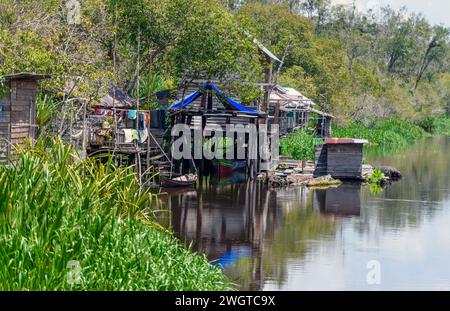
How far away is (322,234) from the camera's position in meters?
22.3

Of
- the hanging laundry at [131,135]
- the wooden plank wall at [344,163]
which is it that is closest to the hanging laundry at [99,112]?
the hanging laundry at [131,135]

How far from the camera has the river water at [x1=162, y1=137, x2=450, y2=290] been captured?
56.5 ft

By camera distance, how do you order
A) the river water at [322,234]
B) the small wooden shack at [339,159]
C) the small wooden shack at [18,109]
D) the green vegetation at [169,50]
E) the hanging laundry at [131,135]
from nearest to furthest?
the river water at [322,234], the small wooden shack at [18,109], the green vegetation at [169,50], the hanging laundry at [131,135], the small wooden shack at [339,159]

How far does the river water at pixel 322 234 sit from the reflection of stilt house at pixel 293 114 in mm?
10514

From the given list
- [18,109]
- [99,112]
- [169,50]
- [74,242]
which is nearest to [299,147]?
[169,50]

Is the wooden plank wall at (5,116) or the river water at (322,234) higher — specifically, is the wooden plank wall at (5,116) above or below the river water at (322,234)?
above

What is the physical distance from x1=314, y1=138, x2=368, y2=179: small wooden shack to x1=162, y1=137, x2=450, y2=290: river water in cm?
93

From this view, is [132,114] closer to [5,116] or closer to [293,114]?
[5,116]

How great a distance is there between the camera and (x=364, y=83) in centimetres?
6278

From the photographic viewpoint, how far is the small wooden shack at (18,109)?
20719 millimetres

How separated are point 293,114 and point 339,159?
17280 mm

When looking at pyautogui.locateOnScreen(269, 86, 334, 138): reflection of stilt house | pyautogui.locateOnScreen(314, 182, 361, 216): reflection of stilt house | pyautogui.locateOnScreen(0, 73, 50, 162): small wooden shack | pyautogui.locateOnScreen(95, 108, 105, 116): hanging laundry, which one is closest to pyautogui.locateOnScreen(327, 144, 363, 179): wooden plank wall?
pyautogui.locateOnScreen(314, 182, 361, 216): reflection of stilt house

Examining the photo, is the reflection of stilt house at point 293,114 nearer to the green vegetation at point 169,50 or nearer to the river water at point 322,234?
the green vegetation at point 169,50
